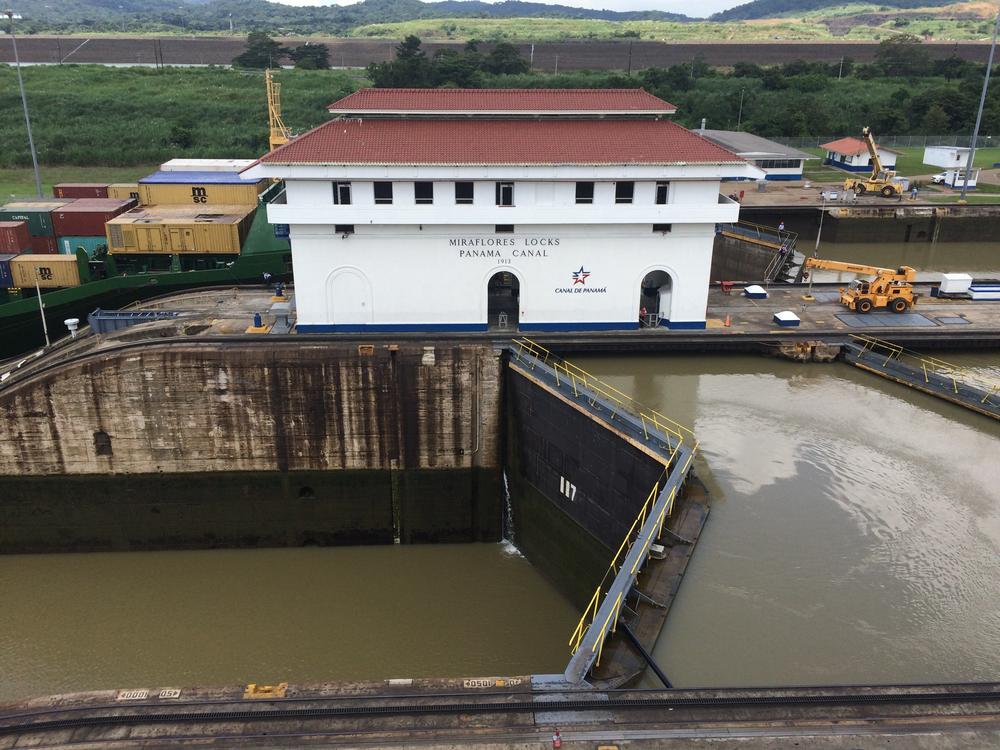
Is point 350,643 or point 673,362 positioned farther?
point 673,362

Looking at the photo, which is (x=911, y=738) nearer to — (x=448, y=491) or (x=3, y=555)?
(x=448, y=491)

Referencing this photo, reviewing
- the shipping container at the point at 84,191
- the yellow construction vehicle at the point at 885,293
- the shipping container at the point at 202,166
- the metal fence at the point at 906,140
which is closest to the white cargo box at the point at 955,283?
the yellow construction vehicle at the point at 885,293

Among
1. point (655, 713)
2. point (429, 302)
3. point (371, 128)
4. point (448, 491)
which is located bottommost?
point (448, 491)

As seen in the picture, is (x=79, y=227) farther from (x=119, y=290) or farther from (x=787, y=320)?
(x=787, y=320)

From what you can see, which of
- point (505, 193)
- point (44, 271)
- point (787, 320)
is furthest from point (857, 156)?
point (44, 271)

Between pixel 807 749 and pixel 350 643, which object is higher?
pixel 807 749

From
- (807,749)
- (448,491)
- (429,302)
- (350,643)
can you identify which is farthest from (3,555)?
(807,749)
